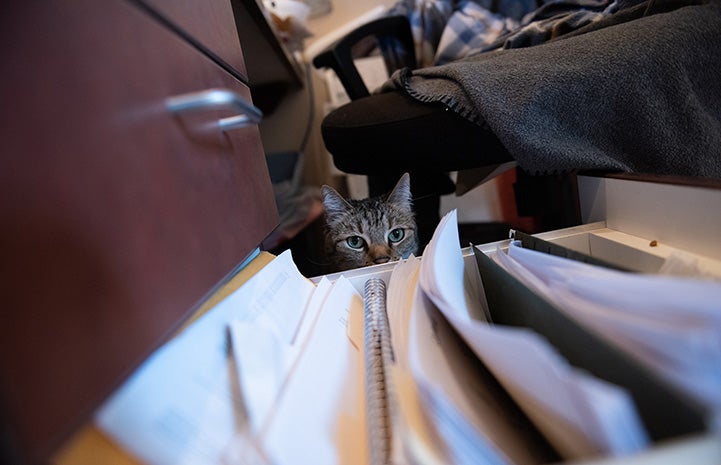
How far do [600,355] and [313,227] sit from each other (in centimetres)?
126

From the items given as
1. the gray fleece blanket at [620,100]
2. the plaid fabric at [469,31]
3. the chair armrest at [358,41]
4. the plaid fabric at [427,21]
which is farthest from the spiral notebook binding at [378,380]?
the plaid fabric at [427,21]

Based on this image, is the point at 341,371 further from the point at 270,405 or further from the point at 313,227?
the point at 313,227

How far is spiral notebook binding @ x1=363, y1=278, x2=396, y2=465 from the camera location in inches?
11.5

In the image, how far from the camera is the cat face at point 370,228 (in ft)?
3.11

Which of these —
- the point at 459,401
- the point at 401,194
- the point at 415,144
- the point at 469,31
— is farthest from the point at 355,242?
the point at 469,31

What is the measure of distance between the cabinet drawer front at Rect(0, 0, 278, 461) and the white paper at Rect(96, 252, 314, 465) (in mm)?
20

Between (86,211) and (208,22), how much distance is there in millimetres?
440

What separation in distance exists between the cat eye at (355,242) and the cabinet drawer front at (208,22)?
20.3 inches

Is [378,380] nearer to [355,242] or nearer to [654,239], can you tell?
[654,239]

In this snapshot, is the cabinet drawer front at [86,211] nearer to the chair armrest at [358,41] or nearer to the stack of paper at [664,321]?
the stack of paper at [664,321]

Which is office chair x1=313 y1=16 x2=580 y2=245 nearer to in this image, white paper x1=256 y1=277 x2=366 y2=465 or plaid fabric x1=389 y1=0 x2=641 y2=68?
plaid fabric x1=389 y1=0 x2=641 y2=68

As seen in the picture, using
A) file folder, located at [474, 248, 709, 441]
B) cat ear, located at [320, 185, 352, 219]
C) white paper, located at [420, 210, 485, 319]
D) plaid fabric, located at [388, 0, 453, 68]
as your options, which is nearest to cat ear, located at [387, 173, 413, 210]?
cat ear, located at [320, 185, 352, 219]

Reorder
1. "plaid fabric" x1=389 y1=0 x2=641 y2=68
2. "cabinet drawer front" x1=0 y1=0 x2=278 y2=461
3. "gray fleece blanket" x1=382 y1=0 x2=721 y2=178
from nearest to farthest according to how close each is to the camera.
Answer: "cabinet drawer front" x1=0 y1=0 x2=278 y2=461 → "gray fleece blanket" x1=382 y1=0 x2=721 y2=178 → "plaid fabric" x1=389 y1=0 x2=641 y2=68

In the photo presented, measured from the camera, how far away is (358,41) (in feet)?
3.73
